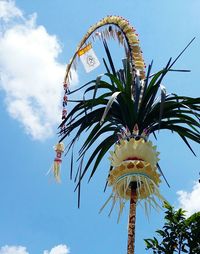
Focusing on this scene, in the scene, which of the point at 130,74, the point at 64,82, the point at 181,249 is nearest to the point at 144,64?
the point at 130,74

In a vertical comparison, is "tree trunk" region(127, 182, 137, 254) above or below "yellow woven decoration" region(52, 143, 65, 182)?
below

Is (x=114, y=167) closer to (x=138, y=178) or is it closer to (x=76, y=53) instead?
(x=138, y=178)

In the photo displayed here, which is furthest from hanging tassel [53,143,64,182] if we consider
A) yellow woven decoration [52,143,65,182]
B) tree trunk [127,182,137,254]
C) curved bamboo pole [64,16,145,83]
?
tree trunk [127,182,137,254]

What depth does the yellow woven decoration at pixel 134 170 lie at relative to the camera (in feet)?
34.1

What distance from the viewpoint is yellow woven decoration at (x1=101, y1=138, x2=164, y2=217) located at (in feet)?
34.1

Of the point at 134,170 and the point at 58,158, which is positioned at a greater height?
the point at 58,158

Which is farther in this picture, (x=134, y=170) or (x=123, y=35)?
(x=123, y=35)

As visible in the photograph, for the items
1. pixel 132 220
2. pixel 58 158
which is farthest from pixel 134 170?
pixel 58 158

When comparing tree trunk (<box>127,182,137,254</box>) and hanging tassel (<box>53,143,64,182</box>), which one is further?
hanging tassel (<box>53,143,64,182</box>)

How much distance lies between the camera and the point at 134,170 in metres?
10.4

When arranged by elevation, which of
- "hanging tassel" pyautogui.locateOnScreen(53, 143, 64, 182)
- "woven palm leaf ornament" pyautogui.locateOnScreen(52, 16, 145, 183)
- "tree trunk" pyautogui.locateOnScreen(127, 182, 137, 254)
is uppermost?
"woven palm leaf ornament" pyautogui.locateOnScreen(52, 16, 145, 183)

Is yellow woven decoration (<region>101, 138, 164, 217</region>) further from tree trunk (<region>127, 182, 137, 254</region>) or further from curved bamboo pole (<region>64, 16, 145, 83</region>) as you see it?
curved bamboo pole (<region>64, 16, 145, 83</region>)

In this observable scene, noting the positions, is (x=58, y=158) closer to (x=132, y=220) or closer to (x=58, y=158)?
(x=58, y=158)

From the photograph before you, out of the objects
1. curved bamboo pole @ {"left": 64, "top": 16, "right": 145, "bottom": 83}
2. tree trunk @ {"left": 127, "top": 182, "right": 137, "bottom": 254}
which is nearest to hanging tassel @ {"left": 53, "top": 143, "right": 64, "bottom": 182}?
curved bamboo pole @ {"left": 64, "top": 16, "right": 145, "bottom": 83}
